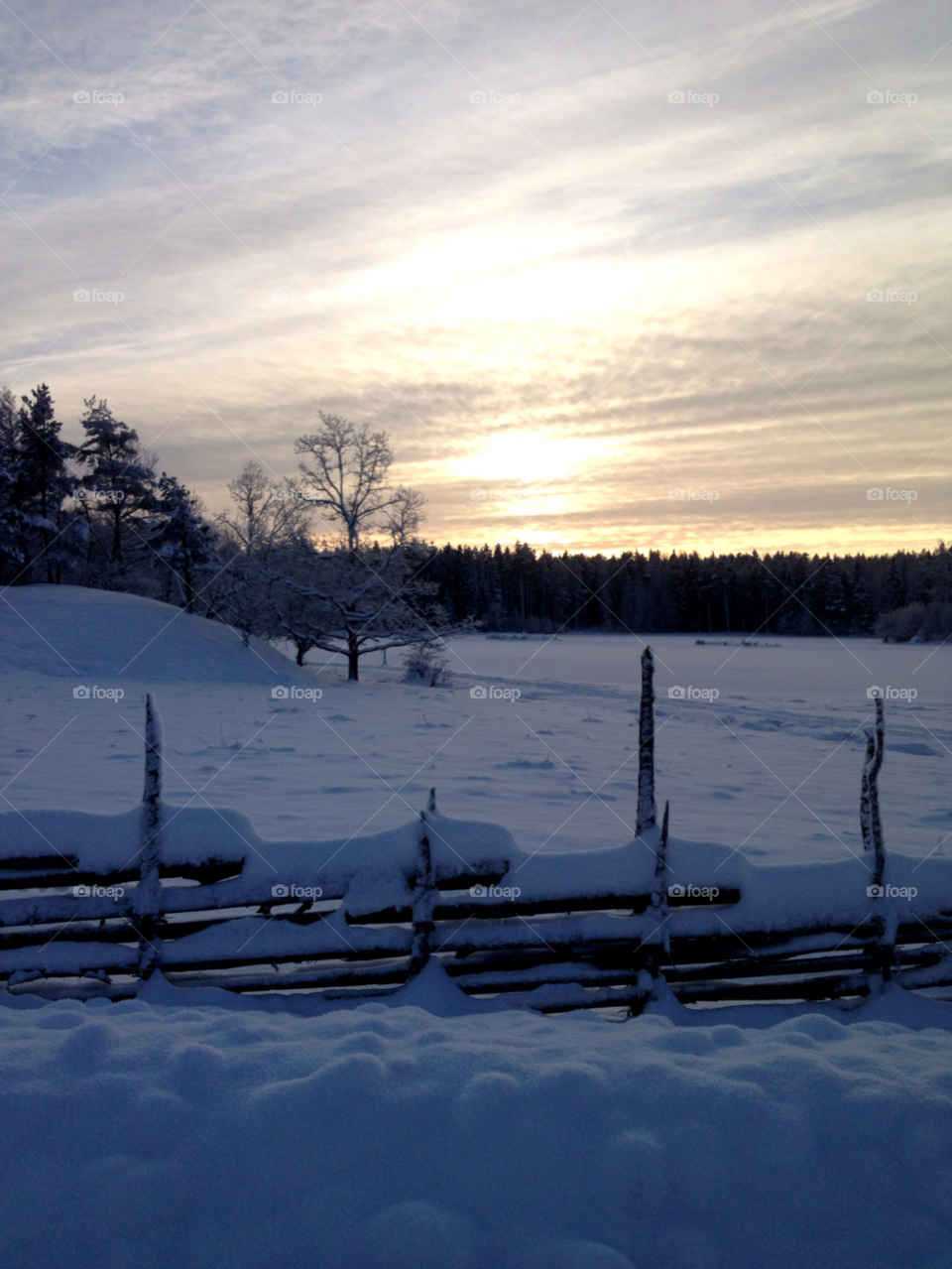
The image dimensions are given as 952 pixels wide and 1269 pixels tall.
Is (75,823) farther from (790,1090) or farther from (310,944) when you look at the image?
(790,1090)

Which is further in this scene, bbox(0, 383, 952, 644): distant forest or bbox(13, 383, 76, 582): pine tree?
bbox(13, 383, 76, 582): pine tree

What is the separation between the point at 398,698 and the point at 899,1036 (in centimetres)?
1831

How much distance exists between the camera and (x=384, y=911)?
16.5ft

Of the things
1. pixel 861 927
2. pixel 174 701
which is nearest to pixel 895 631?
pixel 174 701

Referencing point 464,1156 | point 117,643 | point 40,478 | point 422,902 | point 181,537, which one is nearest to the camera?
point 464,1156

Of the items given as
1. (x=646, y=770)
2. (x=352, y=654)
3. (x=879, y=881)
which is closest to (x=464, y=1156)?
(x=646, y=770)

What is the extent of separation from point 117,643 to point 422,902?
22923 mm

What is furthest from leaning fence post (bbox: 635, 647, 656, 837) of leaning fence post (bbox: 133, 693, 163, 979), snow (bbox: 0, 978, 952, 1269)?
leaning fence post (bbox: 133, 693, 163, 979)

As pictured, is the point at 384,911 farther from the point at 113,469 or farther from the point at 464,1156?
the point at 113,469

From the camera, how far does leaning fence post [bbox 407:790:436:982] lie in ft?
16.2

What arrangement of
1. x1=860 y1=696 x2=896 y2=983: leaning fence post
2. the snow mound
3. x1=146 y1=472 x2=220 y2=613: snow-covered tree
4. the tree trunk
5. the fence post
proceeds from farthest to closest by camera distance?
x1=146 y1=472 x2=220 y2=613: snow-covered tree, the tree trunk, the snow mound, x1=860 y1=696 x2=896 y2=983: leaning fence post, the fence post

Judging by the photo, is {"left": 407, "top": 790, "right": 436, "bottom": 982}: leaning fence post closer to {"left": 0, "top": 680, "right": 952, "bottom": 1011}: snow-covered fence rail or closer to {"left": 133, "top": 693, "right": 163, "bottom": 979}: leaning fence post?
{"left": 0, "top": 680, "right": 952, "bottom": 1011}: snow-covered fence rail

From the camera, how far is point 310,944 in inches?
197

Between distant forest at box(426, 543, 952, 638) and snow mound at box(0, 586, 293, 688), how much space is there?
4572cm
